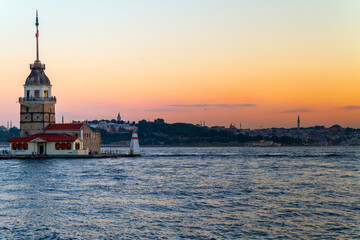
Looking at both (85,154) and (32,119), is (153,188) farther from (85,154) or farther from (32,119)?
(32,119)

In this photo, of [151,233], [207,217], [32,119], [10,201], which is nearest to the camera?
[151,233]

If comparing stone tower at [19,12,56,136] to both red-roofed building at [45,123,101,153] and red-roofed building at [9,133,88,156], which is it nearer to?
red-roofed building at [45,123,101,153]

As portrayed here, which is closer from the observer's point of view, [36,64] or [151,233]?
[151,233]

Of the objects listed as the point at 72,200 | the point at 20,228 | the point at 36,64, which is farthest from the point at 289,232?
the point at 36,64

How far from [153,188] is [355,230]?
2308 centimetres

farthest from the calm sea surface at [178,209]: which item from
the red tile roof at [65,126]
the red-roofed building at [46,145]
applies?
the red tile roof at [65,126]

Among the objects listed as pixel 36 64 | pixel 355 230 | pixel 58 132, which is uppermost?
pixel 36 64

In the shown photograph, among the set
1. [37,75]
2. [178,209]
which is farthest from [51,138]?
[178,209]

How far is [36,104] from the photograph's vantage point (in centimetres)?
9975

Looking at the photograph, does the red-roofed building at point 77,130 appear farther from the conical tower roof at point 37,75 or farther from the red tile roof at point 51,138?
the conical tower roof at point 37,75

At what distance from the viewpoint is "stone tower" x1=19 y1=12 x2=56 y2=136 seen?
326 ft

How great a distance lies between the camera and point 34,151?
3669 inches

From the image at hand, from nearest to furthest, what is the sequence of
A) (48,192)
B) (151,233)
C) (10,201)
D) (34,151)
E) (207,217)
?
(151,233) → (207,217) → (10,201) → (48,192) → (34,151)

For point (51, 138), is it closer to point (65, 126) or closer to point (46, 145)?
point (46, 145)
